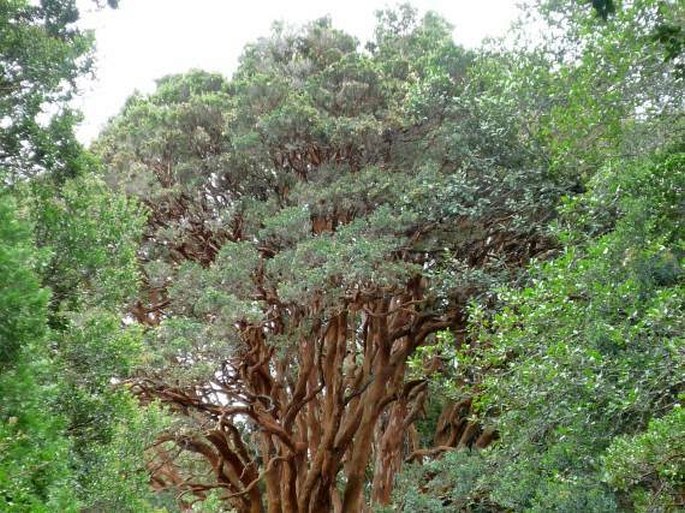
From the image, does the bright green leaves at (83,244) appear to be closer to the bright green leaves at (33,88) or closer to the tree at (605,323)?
the bright green leaves at (33,88)

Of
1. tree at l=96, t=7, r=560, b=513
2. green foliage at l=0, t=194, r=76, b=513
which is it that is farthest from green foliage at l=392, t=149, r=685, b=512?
green foliage at l=0, t=194, r=76, b=513

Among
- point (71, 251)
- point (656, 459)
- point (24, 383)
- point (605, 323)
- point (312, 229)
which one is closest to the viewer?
point (24, 383)

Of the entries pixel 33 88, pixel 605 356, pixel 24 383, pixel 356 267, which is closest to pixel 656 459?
pixel 605 356

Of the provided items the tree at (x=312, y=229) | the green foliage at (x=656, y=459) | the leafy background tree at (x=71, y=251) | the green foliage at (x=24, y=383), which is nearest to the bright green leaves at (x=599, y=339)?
the green foliage at (x=656, y=459)

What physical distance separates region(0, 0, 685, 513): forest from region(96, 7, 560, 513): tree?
4 centimetres

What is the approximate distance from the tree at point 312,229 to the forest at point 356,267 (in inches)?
1.6

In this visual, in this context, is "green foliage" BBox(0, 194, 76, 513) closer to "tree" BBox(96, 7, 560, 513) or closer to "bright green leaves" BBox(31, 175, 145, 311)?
"bright green leaves" BBox(31, 175, 145, 311)

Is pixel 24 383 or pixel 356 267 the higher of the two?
pixel 356 267

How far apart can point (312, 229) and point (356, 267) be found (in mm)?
1470

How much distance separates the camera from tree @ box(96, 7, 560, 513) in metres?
8.16

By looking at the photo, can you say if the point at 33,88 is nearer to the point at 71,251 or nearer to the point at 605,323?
the point at 71,251

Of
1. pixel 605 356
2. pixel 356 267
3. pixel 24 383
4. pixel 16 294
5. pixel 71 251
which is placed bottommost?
pixel 605 356

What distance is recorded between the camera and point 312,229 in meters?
9.09

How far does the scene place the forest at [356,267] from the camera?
4.89 meters
